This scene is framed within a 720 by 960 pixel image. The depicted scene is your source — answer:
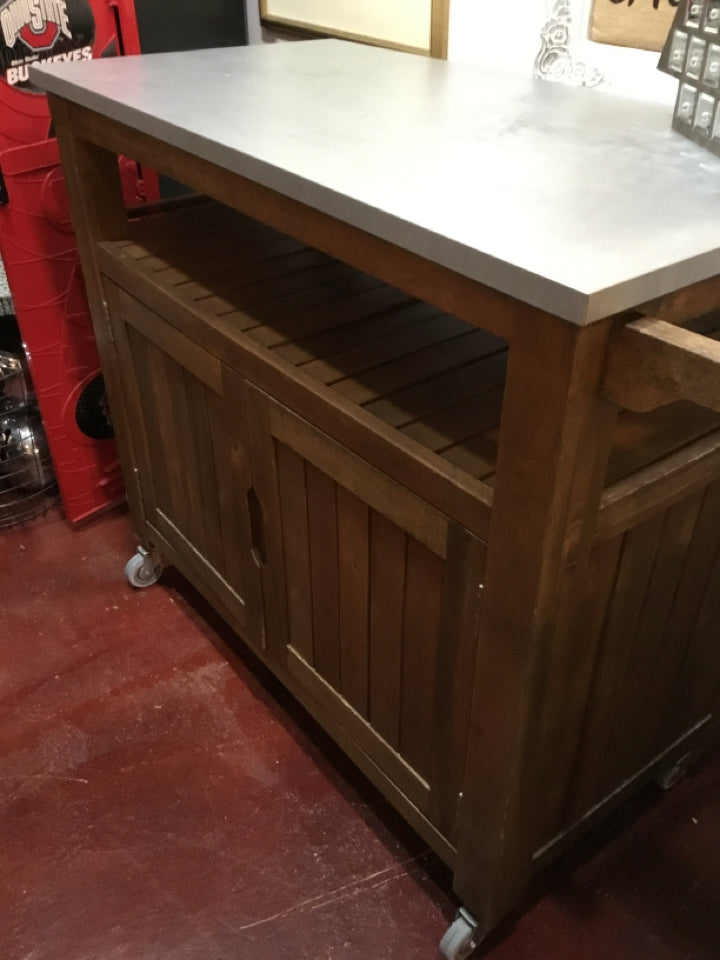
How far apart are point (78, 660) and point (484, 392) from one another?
989 millimetres

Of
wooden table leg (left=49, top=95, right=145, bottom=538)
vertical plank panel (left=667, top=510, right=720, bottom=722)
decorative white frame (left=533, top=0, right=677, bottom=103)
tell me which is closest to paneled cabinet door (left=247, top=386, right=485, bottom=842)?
vertical plank panel (left=667, top=510, right=720, bottom=722)

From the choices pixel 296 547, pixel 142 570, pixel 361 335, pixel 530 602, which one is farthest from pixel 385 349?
Result: pixel 142 570

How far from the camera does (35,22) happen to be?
1.41 metres

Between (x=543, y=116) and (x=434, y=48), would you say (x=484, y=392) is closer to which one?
(x=543, y=116)

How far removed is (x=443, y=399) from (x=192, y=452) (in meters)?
0.52

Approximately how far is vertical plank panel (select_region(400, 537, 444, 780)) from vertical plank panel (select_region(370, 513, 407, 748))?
0.01m

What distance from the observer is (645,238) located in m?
0.64

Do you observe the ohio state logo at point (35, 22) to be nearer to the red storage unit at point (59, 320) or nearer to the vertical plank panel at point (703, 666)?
the red storage unit at point (59, 320)

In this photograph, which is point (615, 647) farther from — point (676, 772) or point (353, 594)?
point (676, 772)

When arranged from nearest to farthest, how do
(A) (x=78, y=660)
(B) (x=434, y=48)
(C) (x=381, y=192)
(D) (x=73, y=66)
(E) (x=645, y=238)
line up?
(E) (x=645, y=238)
(C) (x=381, y=192)
(D) (x=73, y=66)
(B) (x=434, y=48)
(A) (x=78, y=660)

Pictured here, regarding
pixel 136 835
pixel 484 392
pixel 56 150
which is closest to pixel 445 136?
pixel 484 392

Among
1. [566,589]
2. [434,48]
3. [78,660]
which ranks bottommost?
[78,660]

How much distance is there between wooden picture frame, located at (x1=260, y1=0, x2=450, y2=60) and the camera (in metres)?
1.38

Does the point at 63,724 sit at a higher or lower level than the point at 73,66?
lower
